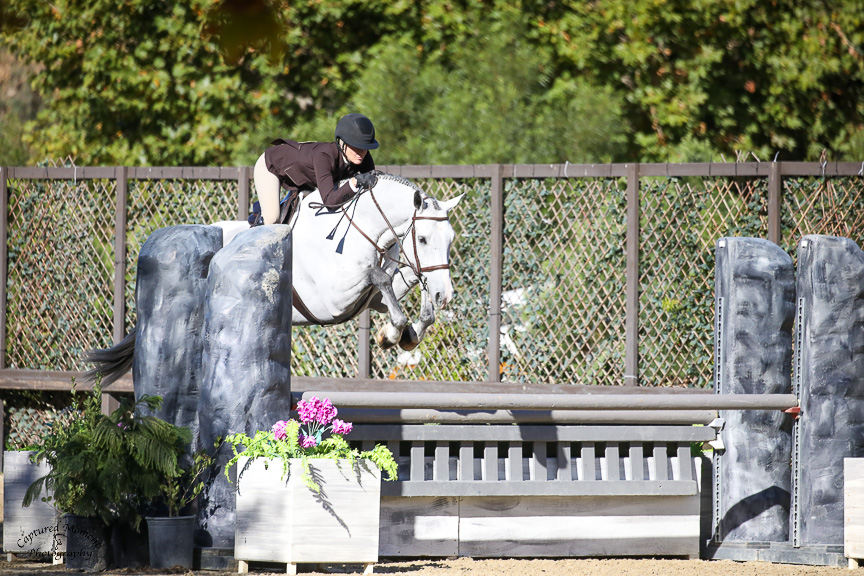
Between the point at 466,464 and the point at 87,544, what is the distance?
1691 mm

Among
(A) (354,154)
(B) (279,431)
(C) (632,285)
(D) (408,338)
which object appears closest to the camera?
(B) (279,431)

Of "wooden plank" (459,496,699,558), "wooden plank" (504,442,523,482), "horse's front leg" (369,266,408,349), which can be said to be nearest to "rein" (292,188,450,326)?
"horse's front leg" (369,266,408,349)

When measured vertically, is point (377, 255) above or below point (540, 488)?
above

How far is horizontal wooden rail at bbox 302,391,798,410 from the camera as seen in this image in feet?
15.1

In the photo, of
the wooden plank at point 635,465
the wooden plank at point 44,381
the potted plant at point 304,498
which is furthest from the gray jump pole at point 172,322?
the wooden plank at point 44,381

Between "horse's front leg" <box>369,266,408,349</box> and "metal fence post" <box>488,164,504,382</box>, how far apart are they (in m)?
1.98

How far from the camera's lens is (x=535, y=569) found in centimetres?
461

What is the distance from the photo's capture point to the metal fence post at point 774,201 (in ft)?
23.1

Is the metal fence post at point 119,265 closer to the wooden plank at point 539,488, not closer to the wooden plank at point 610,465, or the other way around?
the wooden plank at point 539,488

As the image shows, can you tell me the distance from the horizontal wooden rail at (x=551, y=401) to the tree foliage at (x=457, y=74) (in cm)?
612

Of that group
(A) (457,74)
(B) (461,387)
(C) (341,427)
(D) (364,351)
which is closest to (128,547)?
(C) (341,427)

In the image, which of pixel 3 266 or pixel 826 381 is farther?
pixel 3 266

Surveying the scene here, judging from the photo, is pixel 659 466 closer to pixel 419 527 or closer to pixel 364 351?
pixel 419 527

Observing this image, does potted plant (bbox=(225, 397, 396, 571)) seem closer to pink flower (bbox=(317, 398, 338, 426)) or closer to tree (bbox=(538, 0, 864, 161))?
pink flower (bbox=(317, 398, 338, 426))
